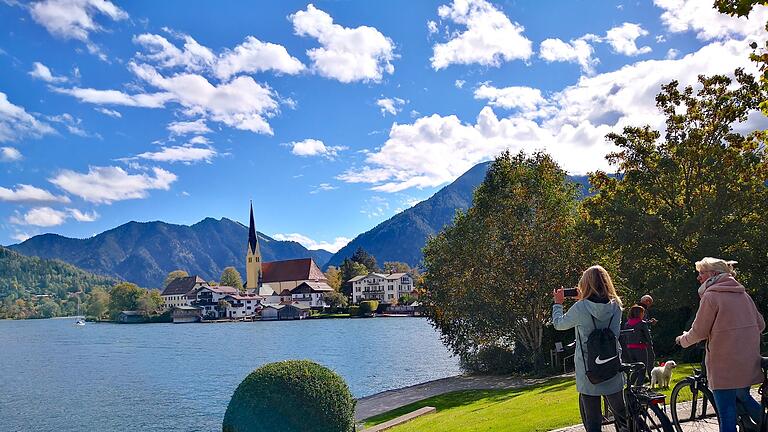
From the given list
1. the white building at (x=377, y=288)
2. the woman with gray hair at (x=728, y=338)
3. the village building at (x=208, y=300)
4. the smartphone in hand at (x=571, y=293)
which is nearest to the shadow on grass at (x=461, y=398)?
the woman with gray hair at (x=728, y=338)

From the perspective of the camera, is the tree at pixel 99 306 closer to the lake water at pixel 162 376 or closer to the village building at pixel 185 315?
the village building at pixel 185 315

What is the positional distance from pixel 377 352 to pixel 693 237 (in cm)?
3588

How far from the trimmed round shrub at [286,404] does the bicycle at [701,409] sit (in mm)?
5346

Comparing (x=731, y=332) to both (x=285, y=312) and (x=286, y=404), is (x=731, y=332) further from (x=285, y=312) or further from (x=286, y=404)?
(x=285, y=312)

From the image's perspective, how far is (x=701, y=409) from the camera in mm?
9617

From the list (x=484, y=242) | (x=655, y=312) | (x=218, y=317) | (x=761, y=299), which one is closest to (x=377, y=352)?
(x=484, y=242)

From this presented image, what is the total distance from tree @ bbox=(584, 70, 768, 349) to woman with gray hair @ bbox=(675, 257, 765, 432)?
58.4 ft

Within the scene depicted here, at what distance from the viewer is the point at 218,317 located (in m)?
172

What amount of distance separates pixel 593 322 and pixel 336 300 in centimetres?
15446

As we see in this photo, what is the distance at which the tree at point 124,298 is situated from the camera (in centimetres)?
16400

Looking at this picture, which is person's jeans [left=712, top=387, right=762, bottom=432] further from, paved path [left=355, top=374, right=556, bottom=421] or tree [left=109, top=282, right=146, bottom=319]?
tree [left=109, top=282, right=146, bottom=319]

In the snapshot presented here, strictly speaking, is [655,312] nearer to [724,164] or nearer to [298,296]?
[724,164]

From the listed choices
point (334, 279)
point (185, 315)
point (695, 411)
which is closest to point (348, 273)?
point (334, 279)

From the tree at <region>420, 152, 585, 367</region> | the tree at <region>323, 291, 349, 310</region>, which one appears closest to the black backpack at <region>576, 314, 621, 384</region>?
Answer: the tree at <region>420, 152, 585, 367</region>
